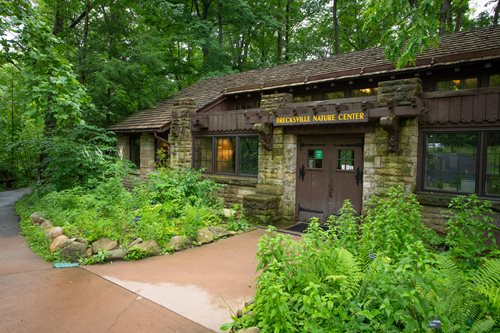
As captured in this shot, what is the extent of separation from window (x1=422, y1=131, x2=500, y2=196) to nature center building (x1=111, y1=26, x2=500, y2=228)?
0.02 metres

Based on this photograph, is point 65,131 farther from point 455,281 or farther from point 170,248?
point 455,281

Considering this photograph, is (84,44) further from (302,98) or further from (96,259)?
(96,259)

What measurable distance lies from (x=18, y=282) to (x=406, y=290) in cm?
534

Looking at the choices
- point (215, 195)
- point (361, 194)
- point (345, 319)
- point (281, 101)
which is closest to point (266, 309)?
point (345, 319)

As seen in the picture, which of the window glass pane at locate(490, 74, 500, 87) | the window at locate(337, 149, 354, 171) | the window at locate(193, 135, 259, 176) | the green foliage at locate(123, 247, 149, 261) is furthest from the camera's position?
the window at locate(193, 135, 259, 176)

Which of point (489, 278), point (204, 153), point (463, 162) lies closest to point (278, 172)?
point (204, 153)

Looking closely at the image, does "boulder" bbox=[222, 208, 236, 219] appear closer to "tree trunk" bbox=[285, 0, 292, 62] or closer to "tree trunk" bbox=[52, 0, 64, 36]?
"tree trunk" bbox=[52, 0, 64, 36]

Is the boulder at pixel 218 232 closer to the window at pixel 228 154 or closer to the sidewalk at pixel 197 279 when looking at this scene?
the sidewalk at pixel 197 279

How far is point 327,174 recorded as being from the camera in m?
8.56

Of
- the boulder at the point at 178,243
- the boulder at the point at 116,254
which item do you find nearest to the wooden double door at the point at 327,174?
the boulder at the point at 178,243

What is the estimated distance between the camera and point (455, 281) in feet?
9.61

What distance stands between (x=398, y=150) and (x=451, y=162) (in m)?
1.12

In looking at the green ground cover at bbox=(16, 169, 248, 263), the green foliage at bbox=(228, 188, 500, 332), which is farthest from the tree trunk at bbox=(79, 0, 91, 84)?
the green foliage at bbox=(228, 188, 500, 332)

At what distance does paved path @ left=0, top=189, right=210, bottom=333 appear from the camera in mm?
3549
